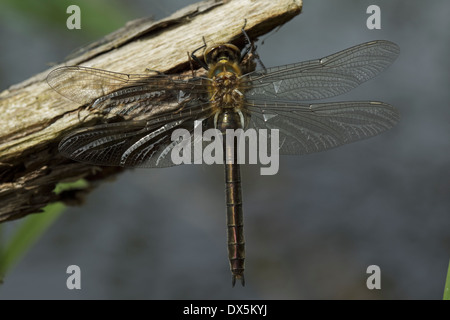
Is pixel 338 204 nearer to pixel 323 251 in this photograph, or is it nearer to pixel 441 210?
pixel 323 251

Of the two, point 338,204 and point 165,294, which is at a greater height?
point 338,204

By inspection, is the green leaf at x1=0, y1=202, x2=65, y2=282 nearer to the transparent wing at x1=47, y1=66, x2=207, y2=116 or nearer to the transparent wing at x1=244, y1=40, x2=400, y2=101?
the transparent wing at x1=47, y1=66, x2=207, y2=116

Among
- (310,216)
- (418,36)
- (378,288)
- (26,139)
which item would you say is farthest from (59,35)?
(378,288)

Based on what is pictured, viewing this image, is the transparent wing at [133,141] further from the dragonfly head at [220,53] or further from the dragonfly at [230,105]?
the dragonfly head at [220,53]

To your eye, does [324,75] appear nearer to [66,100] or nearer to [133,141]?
[133,141]

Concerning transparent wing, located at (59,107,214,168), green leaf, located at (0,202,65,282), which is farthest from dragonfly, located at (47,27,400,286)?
green leaf, located at (0,202,65,282)

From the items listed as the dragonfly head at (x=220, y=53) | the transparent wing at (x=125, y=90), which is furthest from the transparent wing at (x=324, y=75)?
the transparent wing at (x=125, y=90)

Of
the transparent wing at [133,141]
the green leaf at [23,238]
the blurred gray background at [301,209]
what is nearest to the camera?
the transparent wing at [133,141]
